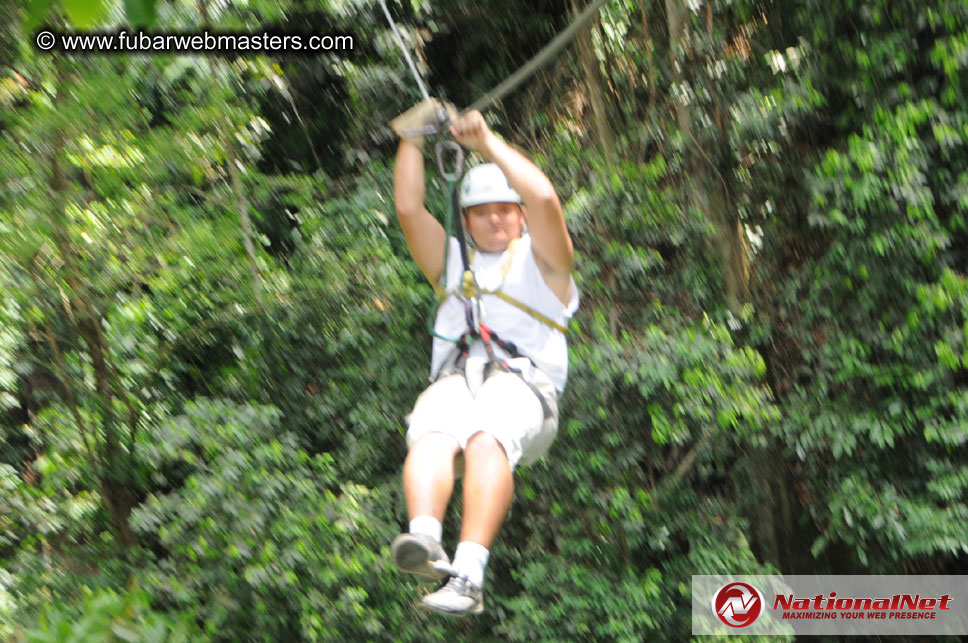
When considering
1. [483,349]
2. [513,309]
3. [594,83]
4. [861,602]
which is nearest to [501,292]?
[513,309]

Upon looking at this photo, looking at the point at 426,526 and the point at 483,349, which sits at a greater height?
the point at 483,349

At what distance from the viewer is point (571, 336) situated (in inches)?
182

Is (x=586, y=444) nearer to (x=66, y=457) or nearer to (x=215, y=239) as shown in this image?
(x=215, y=239)

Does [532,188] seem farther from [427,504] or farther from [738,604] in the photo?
[738,604]

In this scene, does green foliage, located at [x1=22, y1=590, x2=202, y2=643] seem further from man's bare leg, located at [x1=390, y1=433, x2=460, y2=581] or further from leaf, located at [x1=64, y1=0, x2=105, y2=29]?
leaf, located at [x1=64, y1=0, x2=105, y2=29]

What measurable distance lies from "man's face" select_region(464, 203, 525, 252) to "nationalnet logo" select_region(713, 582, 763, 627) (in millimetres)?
2042

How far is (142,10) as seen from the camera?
1.49 metres

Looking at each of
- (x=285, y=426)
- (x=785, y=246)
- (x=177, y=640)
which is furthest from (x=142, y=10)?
(x=785, y=246)

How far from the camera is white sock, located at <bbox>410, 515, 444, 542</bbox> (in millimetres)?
2791

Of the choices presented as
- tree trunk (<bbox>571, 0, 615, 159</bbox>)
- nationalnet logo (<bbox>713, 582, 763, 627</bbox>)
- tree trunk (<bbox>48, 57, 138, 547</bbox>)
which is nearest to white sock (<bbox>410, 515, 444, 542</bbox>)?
nationalnet logo (<bbox>713, 582, 763, 627</bbox>)

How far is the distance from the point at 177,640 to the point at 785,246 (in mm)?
3353

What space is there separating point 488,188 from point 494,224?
0.13m

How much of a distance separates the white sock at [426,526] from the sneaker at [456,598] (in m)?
0.13

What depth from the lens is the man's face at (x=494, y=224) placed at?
3389mm
